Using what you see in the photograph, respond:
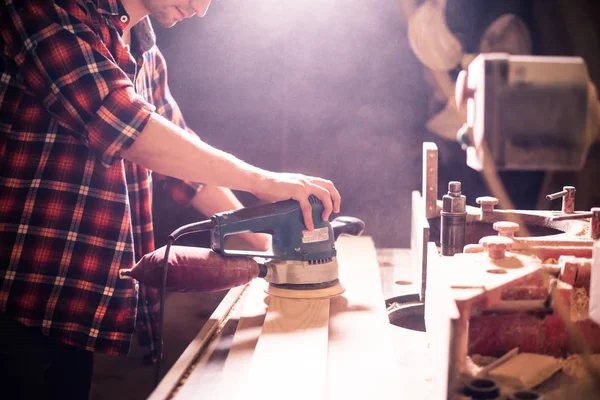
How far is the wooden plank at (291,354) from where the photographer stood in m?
0.93

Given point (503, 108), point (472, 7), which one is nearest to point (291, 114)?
point (472, 7)

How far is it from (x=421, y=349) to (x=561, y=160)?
0.69 metres

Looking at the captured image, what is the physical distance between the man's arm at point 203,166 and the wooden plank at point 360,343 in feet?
0.80

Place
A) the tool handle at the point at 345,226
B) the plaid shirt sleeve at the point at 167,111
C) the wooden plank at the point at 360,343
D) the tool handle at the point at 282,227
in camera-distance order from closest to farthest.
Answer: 1. the wooden plank at the point at 360,343
2. the tool handle at the point at 282,227
3. the tool handle at the point at 345,226
4. the plaid shirt sleeve at the point at 167,111

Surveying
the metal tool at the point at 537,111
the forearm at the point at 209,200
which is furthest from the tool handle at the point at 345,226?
the metal tool at the point at 537,111

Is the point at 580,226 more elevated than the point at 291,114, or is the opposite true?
the point at 291,114

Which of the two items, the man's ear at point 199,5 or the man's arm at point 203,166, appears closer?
the man's arm at point 203,166

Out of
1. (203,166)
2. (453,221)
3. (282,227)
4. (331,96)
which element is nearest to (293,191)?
(282,227)

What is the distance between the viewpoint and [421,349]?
1.19 meters

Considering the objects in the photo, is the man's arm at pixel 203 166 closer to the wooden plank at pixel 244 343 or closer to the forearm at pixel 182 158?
the forearm at pixel 182 158

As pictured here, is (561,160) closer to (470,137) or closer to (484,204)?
(470,137)

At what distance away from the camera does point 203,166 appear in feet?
4.70

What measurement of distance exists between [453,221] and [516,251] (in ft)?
1.14

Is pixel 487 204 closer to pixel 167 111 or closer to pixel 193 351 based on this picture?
pixel 193 351
